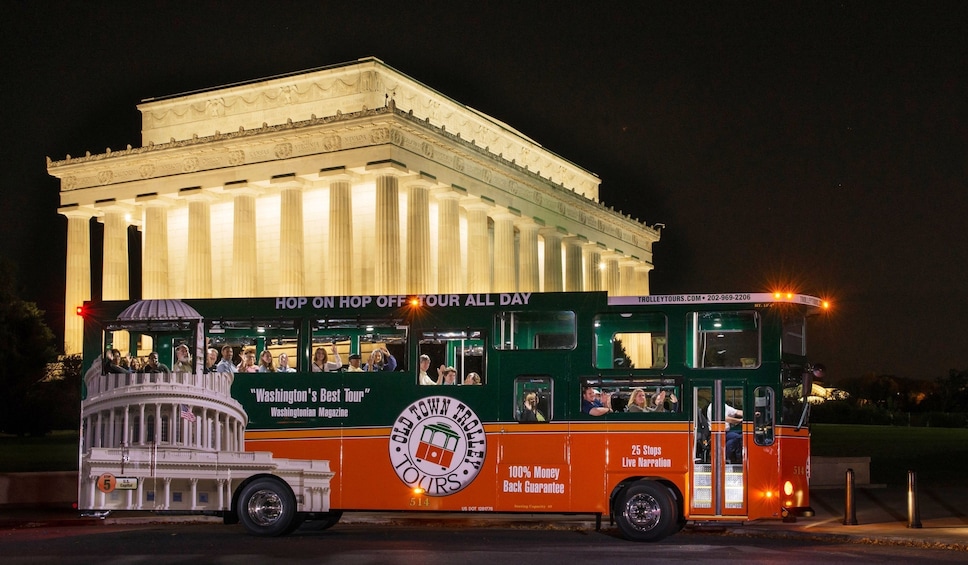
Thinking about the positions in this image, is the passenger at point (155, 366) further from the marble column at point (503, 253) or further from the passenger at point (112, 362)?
the marble column at point (503, 253)

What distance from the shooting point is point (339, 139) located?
196ft

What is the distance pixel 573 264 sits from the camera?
79375 millimetres

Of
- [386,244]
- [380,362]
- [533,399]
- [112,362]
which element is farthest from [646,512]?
[386,244]

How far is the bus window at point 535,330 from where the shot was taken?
68.3ft

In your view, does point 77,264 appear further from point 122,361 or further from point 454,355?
point 454,355

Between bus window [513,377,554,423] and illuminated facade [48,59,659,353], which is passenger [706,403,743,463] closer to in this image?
bus window [513,377,554,423]

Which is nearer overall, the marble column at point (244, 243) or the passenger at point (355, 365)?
the passenger at point (355, 365)

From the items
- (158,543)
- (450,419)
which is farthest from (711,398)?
(158,543)

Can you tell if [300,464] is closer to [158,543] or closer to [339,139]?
[158,543]

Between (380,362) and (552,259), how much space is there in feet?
180

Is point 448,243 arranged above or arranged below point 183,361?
above

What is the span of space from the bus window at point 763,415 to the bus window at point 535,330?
10.5 ft

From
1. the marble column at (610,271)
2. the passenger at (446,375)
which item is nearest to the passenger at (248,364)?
the passenger at (446,375)

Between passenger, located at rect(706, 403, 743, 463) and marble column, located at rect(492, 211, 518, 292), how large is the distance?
160ft
